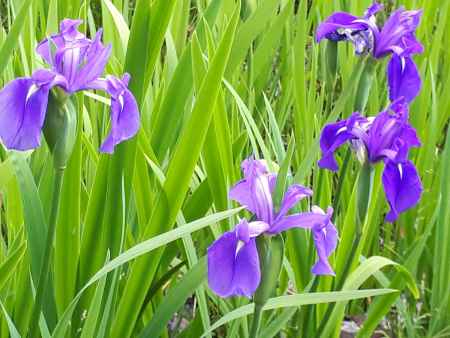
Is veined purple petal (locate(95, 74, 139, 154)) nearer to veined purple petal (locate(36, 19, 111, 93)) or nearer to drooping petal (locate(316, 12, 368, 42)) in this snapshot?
veined purple petal (locate(36, 19, 111, 93))

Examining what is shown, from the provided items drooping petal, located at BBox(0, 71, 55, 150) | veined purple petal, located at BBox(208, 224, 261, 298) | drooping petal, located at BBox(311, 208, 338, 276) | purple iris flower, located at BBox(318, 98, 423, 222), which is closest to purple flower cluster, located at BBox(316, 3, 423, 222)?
purple iris flower, located at BBox(318, 98, 423, 222)

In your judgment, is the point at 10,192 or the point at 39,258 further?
→ the point at 10,192

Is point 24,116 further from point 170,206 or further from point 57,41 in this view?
point 170,206

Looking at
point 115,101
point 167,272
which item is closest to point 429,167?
point 167,272

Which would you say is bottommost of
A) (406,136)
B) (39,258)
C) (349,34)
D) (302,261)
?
(302,261)

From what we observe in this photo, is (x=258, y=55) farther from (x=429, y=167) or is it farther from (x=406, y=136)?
(x=406, y=136)

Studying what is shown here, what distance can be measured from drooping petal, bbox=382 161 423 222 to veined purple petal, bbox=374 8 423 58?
204 mm

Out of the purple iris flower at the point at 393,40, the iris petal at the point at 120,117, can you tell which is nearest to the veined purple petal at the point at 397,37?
the purple iris flower at the point at 393,40

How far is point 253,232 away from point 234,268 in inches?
1.6

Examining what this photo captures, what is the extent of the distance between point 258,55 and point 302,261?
468 millimetres

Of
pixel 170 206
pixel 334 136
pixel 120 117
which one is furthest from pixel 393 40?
pixel 120 117

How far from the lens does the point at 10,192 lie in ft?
3.62

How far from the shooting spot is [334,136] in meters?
1.00

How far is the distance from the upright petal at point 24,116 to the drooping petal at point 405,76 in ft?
1.96
